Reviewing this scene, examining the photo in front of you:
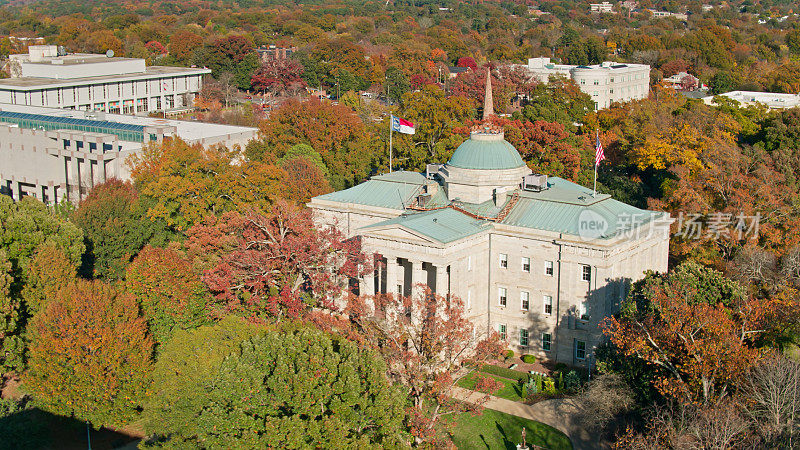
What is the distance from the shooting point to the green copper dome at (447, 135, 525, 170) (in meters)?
69.8

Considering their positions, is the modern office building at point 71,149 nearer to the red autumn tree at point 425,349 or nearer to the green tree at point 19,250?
the green tree at point 19,250

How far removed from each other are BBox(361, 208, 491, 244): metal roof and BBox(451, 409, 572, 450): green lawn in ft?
41.2

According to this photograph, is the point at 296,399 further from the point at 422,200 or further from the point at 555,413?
the point at 422,200

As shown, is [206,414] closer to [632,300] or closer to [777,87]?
[632,300]

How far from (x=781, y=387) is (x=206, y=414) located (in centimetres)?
2989

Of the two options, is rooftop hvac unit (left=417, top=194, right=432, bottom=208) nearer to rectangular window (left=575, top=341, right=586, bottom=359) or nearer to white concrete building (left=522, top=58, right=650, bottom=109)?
rectangular window (left=575, top=341, right=586, bottom=359)

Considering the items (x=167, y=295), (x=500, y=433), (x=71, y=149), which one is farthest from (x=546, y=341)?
(x=71, y=149)

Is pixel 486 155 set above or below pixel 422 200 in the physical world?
above

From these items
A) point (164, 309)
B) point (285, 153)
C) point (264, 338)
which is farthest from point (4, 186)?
point (264, 338)

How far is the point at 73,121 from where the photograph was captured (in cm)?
11062

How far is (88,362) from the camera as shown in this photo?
188 feet

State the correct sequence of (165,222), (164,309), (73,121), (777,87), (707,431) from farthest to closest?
(777,87)
(73,121)
(165,222)
(164,309)
(707,431)

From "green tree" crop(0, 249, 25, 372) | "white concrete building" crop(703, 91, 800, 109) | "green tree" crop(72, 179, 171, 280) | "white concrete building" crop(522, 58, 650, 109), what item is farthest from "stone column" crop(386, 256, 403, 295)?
"white concrete building" crop(522, 58, 650, 109)

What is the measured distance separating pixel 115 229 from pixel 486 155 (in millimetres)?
33413
